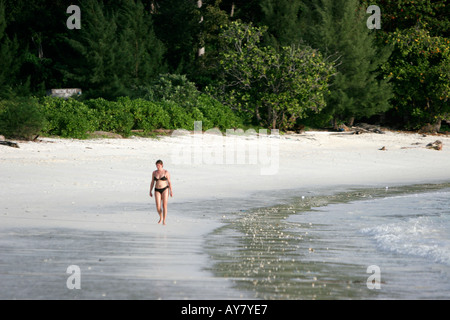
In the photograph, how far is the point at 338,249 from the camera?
923cm

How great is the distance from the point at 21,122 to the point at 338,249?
13.0 m

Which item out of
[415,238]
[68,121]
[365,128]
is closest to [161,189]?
[415,238]

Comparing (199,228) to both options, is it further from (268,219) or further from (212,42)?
(212,42)

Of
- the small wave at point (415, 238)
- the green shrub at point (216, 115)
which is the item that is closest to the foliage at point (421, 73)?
the green shrub at point (216, 115)

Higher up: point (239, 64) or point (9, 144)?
point (239, 64)

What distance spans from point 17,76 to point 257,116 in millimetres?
11891

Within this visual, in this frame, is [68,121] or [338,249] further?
[68,121]

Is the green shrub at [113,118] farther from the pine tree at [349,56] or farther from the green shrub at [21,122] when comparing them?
the pine tree at [349,56]

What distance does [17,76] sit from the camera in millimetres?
32938

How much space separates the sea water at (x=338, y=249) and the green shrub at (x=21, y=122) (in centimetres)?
884

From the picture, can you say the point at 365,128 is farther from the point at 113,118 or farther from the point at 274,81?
the point at 113,118

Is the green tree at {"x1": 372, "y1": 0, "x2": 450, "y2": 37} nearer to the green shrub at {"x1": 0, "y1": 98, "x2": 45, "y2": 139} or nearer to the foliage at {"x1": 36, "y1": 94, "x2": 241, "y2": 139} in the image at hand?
the foliage at {"x1": 36, "y1": 94, "x2": 241, "y2": 139}

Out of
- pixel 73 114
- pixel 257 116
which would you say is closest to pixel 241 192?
pixel 73 114

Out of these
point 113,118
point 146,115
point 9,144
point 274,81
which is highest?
point 274,81
